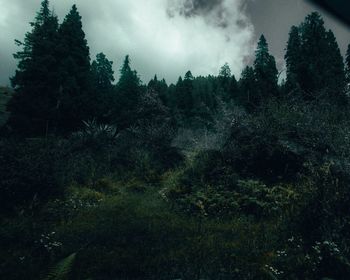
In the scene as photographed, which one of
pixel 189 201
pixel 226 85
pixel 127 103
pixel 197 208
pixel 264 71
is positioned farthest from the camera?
pixel 226 85

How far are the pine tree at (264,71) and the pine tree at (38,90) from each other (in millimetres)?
17892

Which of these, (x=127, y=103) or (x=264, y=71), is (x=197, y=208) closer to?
(x=127, y=103)

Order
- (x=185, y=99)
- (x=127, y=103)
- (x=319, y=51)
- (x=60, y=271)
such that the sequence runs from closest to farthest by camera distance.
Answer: (x=60, y=271) < (x=319, y=51) < (x=127, y=103) < (x=185, y=99)

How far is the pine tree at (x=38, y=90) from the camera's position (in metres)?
26.1

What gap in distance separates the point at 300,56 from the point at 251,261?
38334mm

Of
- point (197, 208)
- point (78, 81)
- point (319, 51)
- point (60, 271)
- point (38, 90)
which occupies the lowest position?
point (60, 271)

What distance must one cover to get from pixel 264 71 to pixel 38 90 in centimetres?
2927

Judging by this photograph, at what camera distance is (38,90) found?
27531mm

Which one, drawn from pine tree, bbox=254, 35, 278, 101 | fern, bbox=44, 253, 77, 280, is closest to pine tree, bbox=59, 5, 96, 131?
pine tree, bbox=254, 35, 278, 101

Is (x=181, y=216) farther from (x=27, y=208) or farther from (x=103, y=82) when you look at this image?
(x=103, y=82)

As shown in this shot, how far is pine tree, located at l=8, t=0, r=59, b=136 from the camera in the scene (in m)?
26.1

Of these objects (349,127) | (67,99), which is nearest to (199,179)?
(349,127)

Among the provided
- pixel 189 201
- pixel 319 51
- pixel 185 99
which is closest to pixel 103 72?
pixel 185 99

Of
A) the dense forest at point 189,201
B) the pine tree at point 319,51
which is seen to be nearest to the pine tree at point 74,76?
the dense forest at point 189,201
